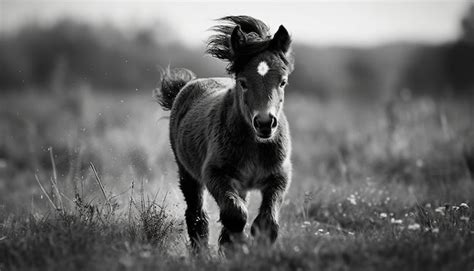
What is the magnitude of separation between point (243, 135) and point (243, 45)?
967mm

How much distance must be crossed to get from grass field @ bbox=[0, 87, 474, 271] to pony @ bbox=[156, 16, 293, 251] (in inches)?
18.1

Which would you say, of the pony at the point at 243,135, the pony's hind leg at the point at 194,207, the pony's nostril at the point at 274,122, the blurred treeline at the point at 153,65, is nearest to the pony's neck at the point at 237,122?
the pony at the point at 243,135

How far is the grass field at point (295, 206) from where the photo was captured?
17.0 feet

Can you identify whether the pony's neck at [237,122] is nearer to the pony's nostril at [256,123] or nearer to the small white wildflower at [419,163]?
the pony's nostril at [256,123]

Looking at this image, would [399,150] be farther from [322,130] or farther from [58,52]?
[58,52]

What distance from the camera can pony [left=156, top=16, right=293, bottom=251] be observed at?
237 inches

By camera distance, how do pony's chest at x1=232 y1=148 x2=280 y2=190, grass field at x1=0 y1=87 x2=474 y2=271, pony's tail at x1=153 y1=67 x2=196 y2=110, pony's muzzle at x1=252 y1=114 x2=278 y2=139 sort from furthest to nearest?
pony's tail at x1=153 y1=67 x2=196 y2=110 → pony's chest at x1=232 y1=148 x2=280 y2=190 → pony's muzzle at x1=252 y1=114 x2=278 y2=139 → grass field at x1=0 y1=87 x2=474 y2=271

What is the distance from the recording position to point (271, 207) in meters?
6.25

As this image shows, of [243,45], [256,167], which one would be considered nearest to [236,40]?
[243,45]

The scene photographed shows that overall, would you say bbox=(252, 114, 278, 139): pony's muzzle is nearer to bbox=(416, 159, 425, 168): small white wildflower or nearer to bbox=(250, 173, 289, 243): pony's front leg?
bbox=(250, 173, 289, 243): pony's front leg

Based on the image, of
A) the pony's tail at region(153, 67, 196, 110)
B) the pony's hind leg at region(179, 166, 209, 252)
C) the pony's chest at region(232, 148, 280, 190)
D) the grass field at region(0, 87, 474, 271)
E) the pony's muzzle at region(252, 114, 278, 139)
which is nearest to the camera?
the grass field at region(0, 87, 474, 271)

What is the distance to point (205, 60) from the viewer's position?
103 ft

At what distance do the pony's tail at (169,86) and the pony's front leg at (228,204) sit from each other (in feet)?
9.00

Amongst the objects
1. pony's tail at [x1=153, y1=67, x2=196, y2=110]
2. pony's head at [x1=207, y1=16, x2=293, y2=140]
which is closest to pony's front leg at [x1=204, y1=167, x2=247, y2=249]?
pony's head at [x1=207, y1=16, x2=293, y2=140]
